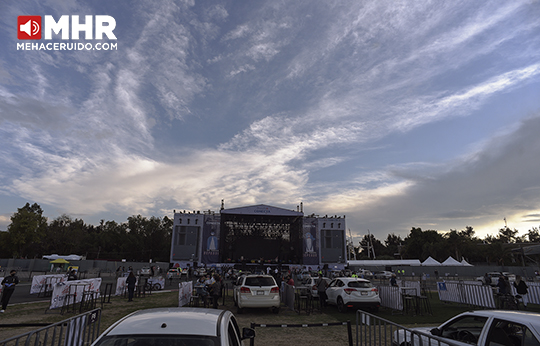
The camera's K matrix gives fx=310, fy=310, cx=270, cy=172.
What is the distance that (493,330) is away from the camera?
13.9 feet

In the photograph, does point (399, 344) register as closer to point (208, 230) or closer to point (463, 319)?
point (463, 319)

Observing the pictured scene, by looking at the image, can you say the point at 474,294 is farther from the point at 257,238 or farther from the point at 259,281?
the point at 257,238

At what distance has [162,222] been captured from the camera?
9775 cm

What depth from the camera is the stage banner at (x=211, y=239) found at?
155ft

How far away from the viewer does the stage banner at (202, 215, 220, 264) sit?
47188mm

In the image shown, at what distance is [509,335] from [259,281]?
9.45 metres

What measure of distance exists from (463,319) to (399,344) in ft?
3.67

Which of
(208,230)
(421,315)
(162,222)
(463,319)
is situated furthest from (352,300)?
(162,222)

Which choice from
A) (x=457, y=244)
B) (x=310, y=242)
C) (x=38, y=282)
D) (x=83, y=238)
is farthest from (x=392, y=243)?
(x=38, y=282)

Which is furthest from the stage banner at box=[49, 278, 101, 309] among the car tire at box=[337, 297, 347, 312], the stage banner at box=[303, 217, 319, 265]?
the stage banner at box=[303, 217, 319, 265]

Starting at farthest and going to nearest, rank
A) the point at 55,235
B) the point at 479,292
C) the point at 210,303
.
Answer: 1. the point at 55,235
2. the point at 210,303
3. the point at 479,292

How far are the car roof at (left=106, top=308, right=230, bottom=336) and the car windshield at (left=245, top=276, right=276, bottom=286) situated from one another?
9296 millimetres

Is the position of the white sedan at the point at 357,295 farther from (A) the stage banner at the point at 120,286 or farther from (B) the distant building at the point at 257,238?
(B) the distant building at the point at 257,238

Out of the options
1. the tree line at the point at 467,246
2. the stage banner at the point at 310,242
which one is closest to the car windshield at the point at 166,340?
the stage banner at the point at 310,242
